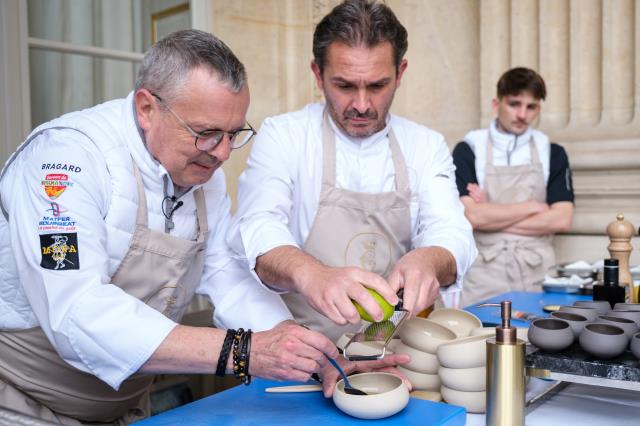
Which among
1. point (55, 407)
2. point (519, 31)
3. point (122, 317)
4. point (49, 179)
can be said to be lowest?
point (55, 407)

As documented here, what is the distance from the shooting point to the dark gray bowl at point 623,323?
1.21 meters

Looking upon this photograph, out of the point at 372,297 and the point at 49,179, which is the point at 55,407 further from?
the point at 372,297

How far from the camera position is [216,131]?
1.52 m

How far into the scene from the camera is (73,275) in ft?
4.28

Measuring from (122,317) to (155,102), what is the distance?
1.69 ft

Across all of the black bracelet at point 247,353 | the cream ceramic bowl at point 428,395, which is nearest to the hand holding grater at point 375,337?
the cream ceramic bowl at point 428,395

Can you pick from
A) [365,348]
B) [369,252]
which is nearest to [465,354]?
[365,348]

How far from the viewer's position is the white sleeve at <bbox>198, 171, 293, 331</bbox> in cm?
173

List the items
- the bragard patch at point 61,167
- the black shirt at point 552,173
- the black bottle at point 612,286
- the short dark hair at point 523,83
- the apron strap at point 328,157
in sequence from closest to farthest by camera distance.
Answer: the bragard patch at point 61,167
the black bottle at point 612,286
the apron strap at point 328,157
the short dark hair at point 523,83
the black shirt at point 552,173

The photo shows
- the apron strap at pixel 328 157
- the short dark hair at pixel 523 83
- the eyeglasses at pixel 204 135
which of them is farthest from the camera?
the short dark hair at pixel 523 83

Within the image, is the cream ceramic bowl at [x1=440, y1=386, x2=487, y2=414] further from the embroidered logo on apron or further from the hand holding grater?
the embroidered logo on apron

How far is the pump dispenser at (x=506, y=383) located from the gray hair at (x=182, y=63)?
2.71 feet

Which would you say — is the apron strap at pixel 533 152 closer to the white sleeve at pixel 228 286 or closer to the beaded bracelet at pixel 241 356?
the white sleeve at pixel 228 286

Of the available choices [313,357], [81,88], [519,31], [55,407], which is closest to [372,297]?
[313,357]
